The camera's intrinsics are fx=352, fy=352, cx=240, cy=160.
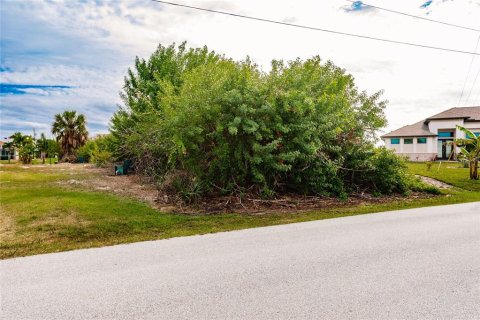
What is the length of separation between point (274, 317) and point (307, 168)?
8.04 m

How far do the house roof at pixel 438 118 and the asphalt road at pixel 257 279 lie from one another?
131 ft

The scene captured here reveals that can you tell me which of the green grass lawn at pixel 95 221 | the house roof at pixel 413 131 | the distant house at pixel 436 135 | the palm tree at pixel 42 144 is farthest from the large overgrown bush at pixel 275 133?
the palm tree at pixel 42 144

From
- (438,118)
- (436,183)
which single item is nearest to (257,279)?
(436,183)

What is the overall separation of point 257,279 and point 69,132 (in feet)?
151

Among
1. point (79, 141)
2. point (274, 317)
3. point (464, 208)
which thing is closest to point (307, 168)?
point (464, 208)

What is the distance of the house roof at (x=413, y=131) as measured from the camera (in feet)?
138

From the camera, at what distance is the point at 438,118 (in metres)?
41.7

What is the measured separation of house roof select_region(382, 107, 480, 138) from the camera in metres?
41.1

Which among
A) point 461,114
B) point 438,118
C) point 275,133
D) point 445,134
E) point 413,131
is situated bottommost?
point 275,133

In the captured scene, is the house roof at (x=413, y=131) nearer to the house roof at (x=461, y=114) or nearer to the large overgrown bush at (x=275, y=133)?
the house roof at (x=461, y=114)

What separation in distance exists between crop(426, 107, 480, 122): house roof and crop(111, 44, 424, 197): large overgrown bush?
3439cm

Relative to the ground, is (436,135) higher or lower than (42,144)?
higher

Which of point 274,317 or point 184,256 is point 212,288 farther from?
point 184,256

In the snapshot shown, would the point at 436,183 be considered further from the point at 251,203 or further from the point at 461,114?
the point at 461,114
